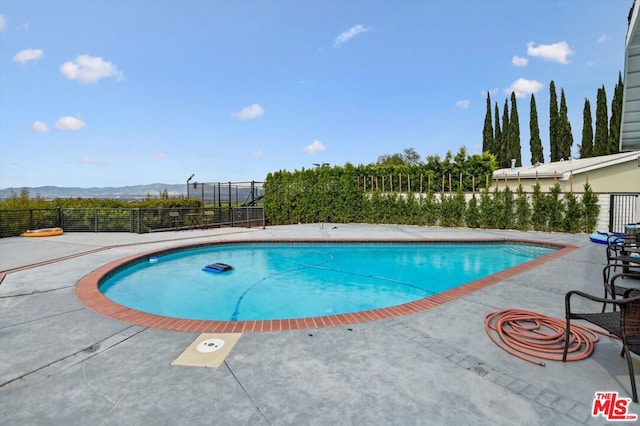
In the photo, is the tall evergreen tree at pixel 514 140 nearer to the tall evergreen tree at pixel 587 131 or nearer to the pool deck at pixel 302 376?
the tall evergreen tree at pixel 587 131

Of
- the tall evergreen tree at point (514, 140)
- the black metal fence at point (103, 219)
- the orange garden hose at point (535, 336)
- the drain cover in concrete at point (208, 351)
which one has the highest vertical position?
the tall evergreen tree at point (514, 140)

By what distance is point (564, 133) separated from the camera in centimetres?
2814

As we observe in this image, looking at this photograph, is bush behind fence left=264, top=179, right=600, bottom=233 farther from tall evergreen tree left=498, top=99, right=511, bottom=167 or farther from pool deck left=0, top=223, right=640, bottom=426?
tall evergreen tree left=498, top=99, right=511, bottom=167

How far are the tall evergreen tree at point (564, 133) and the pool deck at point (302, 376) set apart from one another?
104 feet

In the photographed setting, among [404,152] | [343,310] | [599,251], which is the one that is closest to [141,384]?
[343,310]

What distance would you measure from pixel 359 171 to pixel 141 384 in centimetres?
1461

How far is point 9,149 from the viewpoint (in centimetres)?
1557

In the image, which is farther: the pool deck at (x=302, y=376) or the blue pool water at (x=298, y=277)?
the blue pool water at (x=298, y=277)

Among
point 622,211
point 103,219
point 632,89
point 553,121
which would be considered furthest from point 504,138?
point 103,219

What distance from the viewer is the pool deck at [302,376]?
6.53ft

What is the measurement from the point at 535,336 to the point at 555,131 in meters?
33.5

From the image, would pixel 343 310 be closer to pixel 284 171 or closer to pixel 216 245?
pixel 216 245

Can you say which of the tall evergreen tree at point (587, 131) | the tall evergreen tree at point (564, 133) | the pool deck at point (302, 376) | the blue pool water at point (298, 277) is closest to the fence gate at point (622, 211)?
the blue pool water at point (298, 277)

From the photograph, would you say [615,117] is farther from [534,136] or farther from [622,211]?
[622,211]
